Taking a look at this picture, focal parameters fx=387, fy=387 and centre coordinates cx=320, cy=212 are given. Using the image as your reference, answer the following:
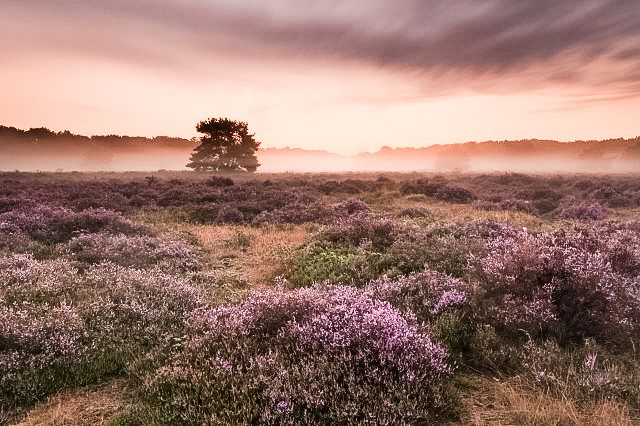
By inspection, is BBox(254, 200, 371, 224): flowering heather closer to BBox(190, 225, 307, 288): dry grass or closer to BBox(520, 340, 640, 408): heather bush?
BBox(190, 225, 307, 288): dry grass

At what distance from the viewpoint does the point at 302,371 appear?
397 centimetres

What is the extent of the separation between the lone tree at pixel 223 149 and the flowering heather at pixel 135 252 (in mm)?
49144

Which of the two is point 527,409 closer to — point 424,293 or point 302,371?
point 302,371

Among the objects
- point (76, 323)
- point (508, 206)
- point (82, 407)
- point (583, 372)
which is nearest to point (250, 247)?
point (76, 323)

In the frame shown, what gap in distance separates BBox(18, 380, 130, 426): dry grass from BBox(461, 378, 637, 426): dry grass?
364 cm

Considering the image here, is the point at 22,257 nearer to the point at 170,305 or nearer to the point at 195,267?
the point at 195,267

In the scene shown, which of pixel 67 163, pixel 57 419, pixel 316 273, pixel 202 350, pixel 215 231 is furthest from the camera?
pixel 67 163

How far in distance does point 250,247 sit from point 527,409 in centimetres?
940

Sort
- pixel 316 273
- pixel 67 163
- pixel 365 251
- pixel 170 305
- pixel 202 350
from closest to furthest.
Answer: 1. pixel 202 350
2. pixel 170 305
3. pixel 316 273
4. pixel 365 251
5. pixel 67 163

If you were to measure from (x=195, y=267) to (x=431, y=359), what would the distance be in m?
7.00

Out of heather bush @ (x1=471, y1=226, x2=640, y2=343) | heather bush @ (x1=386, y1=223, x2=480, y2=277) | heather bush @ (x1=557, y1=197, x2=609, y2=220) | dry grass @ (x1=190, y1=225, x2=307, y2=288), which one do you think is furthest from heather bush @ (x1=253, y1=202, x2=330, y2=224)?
heather bush @ (x1=557, y1=197, x2=609, y2=220)

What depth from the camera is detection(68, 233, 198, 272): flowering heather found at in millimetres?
9352

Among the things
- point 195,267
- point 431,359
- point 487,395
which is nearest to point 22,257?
point 195,267

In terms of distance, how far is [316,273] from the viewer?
8.45 m
